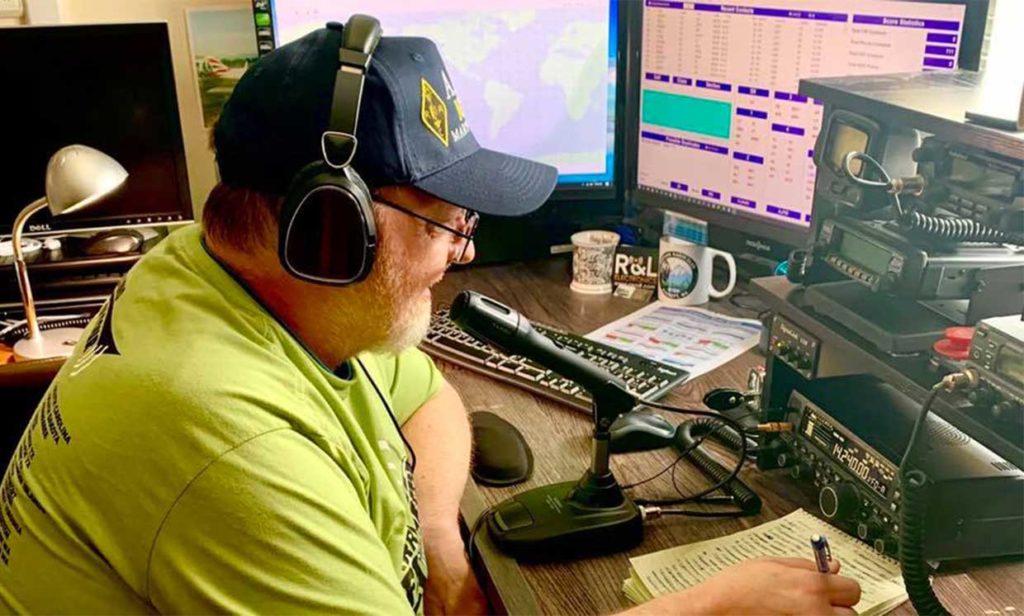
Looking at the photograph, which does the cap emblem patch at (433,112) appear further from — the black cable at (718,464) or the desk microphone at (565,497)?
the black cable at (718,464)

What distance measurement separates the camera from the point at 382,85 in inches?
37.4

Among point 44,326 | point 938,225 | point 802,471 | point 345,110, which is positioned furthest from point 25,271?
point 938,225

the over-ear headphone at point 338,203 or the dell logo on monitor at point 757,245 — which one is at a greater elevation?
the over-ear headphone at point 338,203

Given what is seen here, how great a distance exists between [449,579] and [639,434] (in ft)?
0.99

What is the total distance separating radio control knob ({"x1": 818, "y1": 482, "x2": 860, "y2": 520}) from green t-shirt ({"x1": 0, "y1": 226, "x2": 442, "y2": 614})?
1.64 ft

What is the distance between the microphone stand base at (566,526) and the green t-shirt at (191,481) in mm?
207

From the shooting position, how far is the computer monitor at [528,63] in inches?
70.1

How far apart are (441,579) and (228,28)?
4.08 feet

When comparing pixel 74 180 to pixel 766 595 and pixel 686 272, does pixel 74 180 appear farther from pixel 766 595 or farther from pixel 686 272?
pixel 766 595

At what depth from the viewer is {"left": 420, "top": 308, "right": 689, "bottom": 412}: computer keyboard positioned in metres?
1.42

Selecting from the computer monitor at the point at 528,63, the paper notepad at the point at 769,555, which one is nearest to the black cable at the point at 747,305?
the computer monitor at the point at 528,63

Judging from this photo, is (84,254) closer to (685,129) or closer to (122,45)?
(122,45)

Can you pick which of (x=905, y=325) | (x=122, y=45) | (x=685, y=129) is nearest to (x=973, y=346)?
(x=905, y=325)

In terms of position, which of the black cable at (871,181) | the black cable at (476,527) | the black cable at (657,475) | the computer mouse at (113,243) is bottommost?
the black cable at (476,527)
